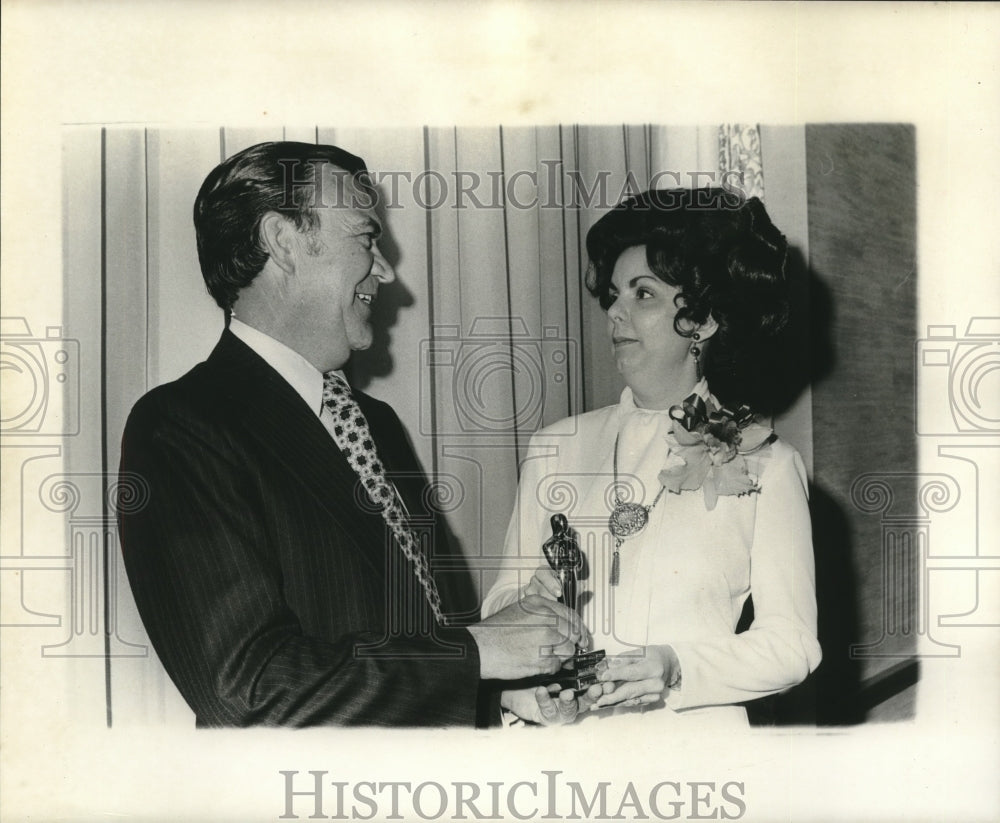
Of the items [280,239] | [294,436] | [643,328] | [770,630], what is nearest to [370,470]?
[294,436]

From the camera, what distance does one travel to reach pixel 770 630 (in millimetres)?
2303

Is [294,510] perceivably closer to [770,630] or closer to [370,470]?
[370,470]

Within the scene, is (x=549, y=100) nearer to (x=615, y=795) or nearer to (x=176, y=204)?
(x=176, y=204)

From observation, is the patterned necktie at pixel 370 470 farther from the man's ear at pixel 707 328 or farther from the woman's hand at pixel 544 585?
the man's ear at pixel 707 328

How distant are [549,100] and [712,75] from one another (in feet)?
1.21

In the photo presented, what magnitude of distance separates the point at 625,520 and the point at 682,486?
0.47ft

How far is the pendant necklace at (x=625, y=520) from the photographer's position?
2334 millimetres

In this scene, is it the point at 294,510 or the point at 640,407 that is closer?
the point at 294,510

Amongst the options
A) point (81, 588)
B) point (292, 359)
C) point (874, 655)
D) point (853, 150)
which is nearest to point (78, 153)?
point (292, 359)

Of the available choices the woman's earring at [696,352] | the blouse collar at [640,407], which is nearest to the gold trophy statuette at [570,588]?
the blouse collar at [640,407]

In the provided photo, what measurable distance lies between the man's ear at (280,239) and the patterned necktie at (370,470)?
0.88 feet

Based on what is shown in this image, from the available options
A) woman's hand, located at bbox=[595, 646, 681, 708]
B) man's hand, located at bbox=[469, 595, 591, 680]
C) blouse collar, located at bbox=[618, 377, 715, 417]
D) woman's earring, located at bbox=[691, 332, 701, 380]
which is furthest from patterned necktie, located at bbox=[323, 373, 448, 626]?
woman's earring, located at bbox=[691, 332, 701, 380]

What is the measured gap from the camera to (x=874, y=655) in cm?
243

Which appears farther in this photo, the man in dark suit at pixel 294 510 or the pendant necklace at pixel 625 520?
the pendant necklace at pixel 625 520
